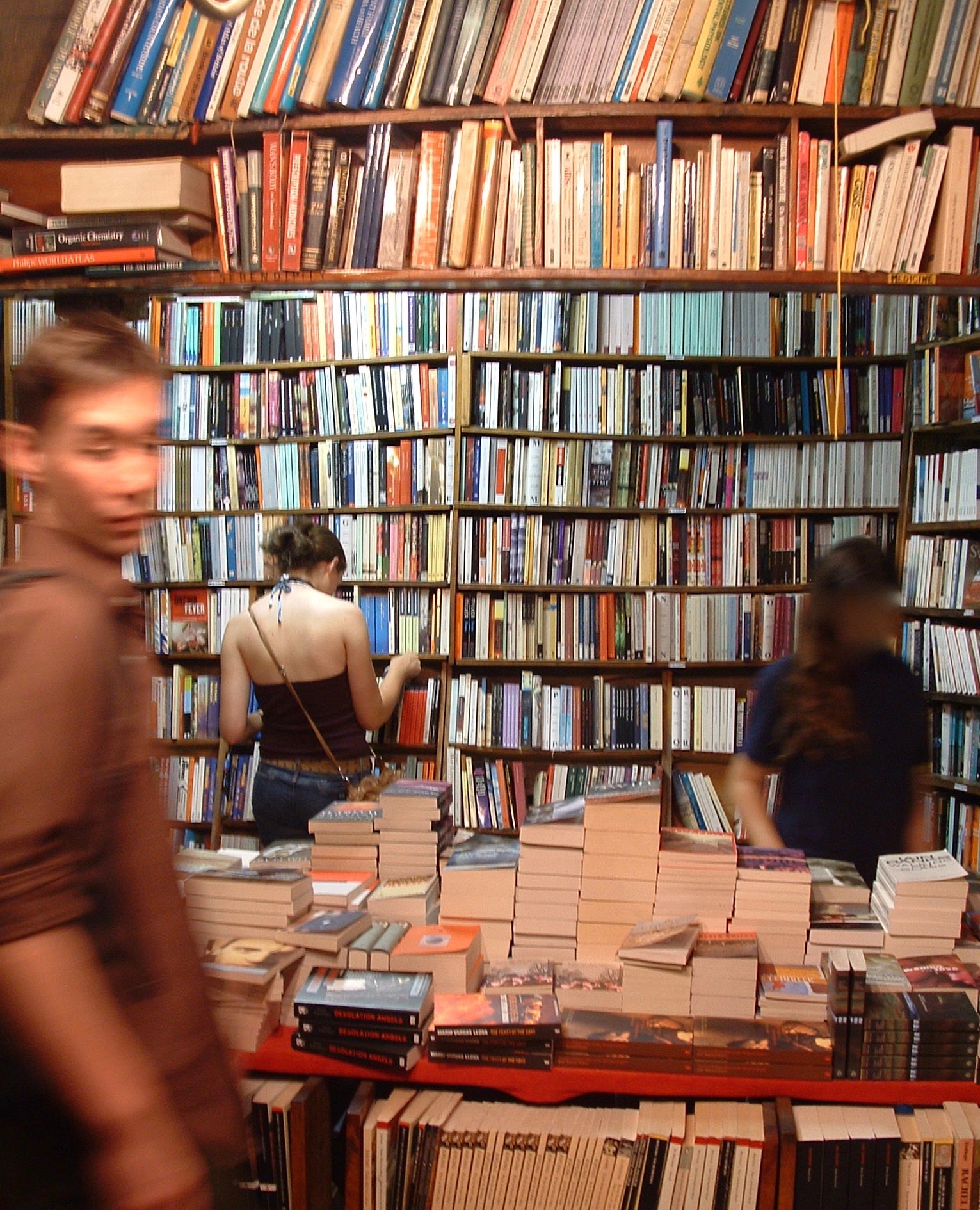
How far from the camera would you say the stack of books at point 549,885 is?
2.00 m

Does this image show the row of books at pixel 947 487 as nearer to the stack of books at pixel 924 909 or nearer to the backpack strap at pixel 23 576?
the stack of books at pixel 924 909

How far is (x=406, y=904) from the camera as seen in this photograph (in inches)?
82.0

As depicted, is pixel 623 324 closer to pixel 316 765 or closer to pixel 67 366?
pixel 316 765

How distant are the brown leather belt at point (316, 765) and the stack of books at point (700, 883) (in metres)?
1.40

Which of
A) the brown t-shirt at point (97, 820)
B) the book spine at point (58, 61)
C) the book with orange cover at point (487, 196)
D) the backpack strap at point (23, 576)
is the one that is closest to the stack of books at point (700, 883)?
the brown t-shirt at point (97, 820)

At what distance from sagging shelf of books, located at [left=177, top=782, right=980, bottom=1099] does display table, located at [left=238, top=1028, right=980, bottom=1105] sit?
16 millimetres

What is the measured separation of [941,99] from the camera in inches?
97.0

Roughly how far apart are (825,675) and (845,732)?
0.15m

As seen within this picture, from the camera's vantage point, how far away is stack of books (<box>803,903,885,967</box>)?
1930 millimetres

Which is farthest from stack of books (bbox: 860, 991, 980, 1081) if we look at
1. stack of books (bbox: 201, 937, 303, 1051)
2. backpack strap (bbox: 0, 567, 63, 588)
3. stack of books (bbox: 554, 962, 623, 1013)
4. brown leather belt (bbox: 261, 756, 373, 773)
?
brown leather belt (bbox: 261, 756, 373, 773)

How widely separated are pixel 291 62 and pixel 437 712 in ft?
7.71

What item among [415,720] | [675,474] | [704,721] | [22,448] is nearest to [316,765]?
[415,720]

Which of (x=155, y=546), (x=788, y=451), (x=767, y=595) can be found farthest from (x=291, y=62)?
(x=767, y=595)

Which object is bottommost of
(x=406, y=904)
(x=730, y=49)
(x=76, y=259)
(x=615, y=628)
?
(x=406, y=904)
